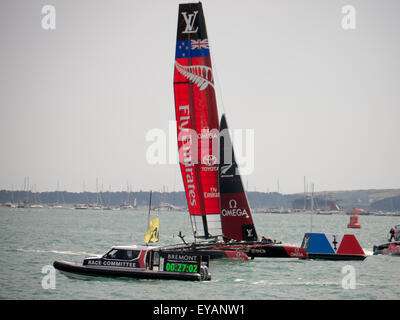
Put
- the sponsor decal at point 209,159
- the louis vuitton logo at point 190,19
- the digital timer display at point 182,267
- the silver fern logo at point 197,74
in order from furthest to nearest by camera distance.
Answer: the sponsor decal at point 209,159 < the silver fern logo at point 197,74 < the louis vuitton logo at point 190,19 < the digital timer display at point 182,267

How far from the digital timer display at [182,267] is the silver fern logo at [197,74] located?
465 inches

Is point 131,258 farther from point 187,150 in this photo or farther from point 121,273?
point 187,150

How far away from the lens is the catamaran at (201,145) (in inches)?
1204

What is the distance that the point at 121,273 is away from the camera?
22.3m

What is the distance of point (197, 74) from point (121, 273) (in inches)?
507

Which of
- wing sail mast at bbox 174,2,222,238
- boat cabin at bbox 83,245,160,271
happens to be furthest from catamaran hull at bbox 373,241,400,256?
boat cabin at bbox 83,245,160,271

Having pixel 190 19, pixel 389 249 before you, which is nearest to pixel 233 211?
pixel 190 19

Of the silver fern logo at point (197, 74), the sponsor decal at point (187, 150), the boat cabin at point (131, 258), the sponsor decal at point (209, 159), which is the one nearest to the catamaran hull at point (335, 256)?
the sponsor decal at point (187, 150)

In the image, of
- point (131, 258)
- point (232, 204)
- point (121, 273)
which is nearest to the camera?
point (121, 273)

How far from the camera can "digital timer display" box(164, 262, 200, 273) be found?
72.2 ft

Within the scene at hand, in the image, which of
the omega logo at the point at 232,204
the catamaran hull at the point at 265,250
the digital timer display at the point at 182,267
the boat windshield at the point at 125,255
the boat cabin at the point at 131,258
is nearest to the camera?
the digital timer display at the point at 182,267

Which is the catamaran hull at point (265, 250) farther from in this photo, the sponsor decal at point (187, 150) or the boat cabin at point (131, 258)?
the boat cabin at point (131, 258)
